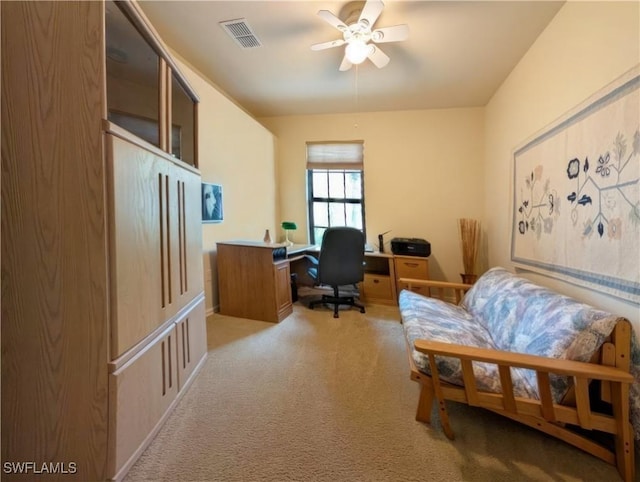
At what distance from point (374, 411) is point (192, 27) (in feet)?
10.3

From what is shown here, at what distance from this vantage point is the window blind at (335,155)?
13.8 ft

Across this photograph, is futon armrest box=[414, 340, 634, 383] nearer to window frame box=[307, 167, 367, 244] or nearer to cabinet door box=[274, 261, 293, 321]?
cabinet door box=[274, 261, 293, 321]

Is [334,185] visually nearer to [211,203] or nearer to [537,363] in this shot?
[211,203]

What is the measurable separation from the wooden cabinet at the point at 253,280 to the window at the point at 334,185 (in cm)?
146

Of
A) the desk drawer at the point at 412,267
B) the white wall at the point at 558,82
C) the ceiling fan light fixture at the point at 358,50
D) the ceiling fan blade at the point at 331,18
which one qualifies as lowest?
the desk drawer at the point at 412,267

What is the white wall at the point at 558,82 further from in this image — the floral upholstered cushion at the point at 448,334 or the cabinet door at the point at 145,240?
the cabinet door at the point at 145,240

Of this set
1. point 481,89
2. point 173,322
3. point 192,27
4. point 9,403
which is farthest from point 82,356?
point 481,89

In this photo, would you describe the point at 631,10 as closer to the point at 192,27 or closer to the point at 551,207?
the point at 551,207

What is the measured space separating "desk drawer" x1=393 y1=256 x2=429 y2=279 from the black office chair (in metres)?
0.73

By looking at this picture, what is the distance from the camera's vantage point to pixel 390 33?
2039 mm

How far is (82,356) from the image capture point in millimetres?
1048

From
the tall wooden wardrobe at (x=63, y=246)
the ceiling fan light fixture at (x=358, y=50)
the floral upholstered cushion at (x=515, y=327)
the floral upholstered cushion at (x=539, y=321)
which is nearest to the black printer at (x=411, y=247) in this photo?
the floral upholstered cushion at (x=515, y=327)

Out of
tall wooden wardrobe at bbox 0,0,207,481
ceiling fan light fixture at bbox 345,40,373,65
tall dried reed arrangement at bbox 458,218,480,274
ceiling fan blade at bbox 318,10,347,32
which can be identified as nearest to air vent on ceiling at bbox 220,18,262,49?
ceiling fan blade at bbox 318,10,347,32

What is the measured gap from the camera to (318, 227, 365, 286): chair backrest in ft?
9.75
